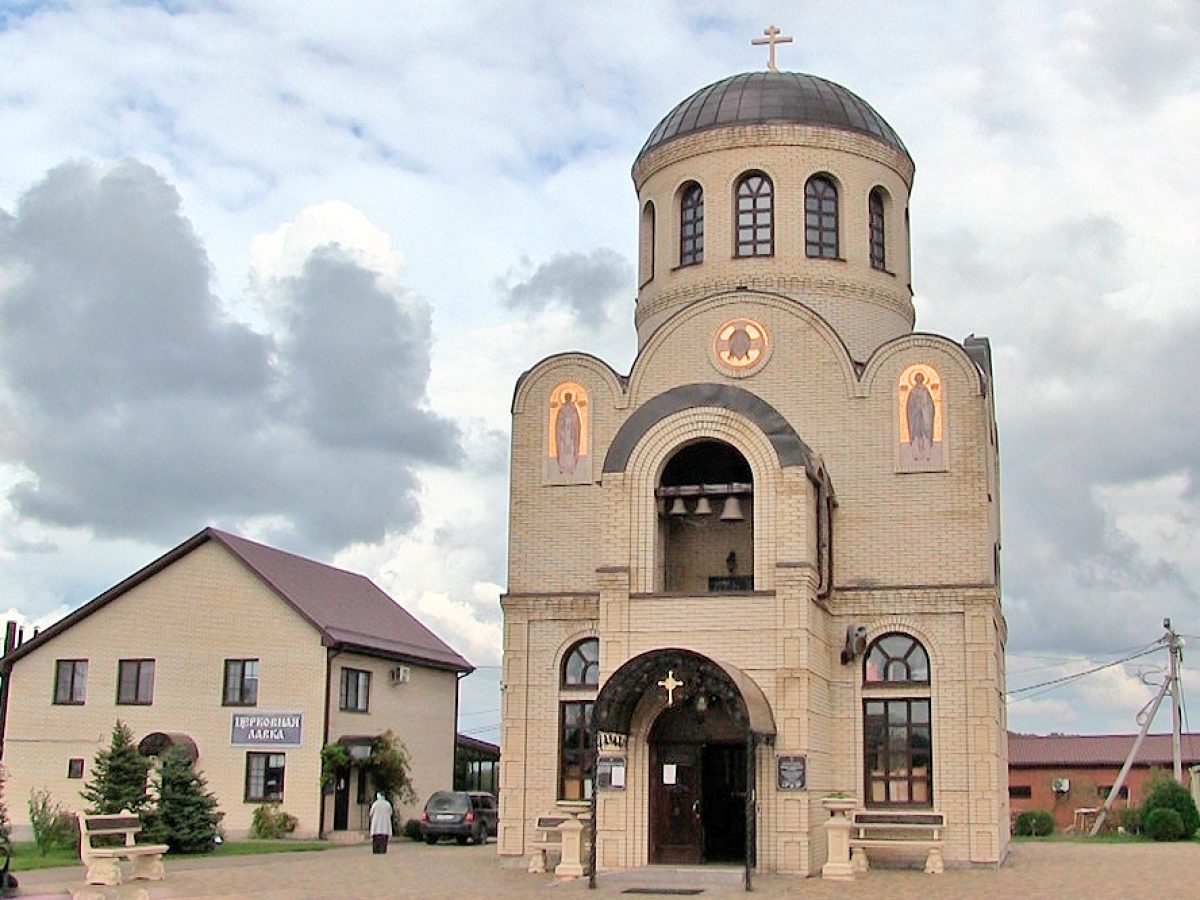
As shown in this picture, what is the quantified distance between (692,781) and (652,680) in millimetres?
1872

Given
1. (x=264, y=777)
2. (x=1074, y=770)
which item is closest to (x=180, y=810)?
(x=264, y=777)

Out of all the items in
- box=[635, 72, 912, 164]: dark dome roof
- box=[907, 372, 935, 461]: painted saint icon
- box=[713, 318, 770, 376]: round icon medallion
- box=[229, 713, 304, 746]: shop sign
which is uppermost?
box=[635, 72, 912, 164]: dark dome roof

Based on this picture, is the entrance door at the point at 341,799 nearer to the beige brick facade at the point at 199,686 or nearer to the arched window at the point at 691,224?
the beige brick facade at the point at 199,686

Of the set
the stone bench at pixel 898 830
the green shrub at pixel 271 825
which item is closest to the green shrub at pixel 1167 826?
the stone bench at pixel 898 830

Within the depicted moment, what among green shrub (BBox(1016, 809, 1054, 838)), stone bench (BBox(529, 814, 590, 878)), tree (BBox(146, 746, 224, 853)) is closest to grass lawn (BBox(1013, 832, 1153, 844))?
green shrub (BBox(1016, 809, 1054, 838))

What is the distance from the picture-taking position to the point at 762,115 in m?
27.7

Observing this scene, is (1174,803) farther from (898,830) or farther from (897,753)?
(898,830)

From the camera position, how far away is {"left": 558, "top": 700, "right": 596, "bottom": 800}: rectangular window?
81.9 ft

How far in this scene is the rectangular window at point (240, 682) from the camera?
33438 millimetres

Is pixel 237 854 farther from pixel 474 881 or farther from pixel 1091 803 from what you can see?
pixel 1091 803

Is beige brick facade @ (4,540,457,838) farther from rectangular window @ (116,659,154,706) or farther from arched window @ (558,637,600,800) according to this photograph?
arched window @ (558,637,600,800)

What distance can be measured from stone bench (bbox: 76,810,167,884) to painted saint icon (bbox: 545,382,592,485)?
8.80 m

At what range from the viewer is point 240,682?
3359 cm

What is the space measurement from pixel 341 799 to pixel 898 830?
564 inches
